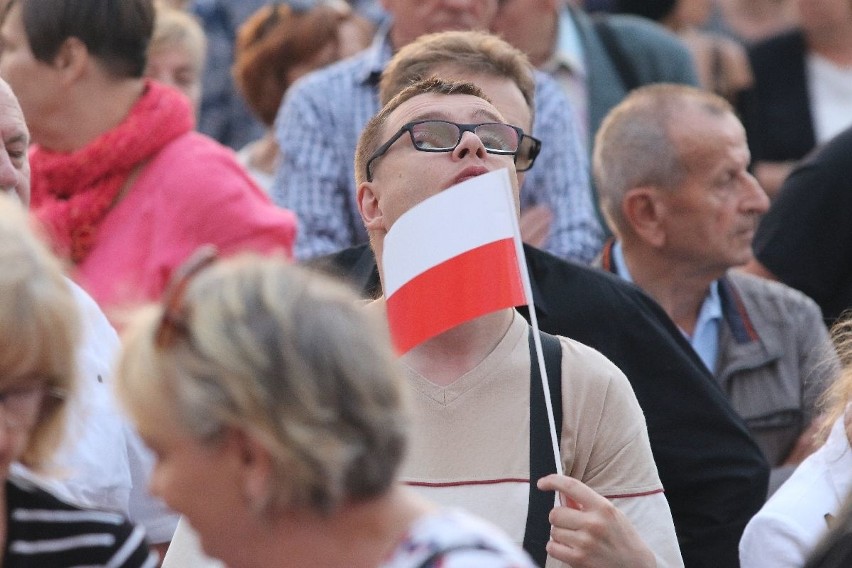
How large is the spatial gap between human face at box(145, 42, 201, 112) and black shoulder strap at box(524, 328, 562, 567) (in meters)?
3.25

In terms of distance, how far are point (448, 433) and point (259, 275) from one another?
1.03 metres

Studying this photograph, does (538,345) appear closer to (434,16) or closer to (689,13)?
(434,16)

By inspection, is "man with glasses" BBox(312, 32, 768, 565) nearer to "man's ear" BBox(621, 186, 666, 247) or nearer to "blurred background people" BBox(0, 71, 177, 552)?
"blurred background people" BBox(0, 71, 177, 552)

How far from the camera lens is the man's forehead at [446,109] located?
314 centimetres

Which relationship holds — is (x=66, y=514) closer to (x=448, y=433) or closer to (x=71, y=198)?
(x=448, y=433)

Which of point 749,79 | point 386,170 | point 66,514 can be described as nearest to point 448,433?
point 386,170

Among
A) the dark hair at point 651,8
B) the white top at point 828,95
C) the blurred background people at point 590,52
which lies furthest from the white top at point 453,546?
the dark hair at point 651,8

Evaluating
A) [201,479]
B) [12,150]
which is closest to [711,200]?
[12,150]

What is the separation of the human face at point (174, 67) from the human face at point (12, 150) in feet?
8.55

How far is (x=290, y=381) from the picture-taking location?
189 cm

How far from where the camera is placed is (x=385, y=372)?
193 centimetres

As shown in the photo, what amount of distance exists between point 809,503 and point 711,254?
156 centimetres

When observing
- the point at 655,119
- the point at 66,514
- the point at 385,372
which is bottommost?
the point at 655,119

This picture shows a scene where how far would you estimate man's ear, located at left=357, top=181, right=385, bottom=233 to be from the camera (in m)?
3.23
